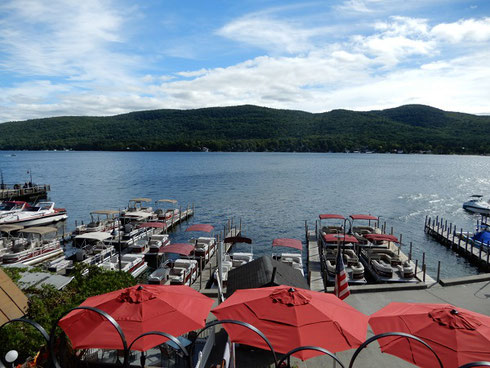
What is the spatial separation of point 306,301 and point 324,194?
2458 inches

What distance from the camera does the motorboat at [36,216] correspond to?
35.7m

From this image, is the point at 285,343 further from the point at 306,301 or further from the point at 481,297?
the point at 481,297

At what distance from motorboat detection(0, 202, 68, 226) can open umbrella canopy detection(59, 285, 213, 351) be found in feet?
Answer: 114

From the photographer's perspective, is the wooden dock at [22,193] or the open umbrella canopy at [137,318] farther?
the wooden dock at [22,193]

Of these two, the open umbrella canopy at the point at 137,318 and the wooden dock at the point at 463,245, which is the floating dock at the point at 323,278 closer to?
the wooden dock at the point at 463,245

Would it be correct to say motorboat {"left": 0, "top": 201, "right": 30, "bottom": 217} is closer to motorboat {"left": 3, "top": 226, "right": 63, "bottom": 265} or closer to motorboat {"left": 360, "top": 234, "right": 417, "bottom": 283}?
motorboat {"left": 3, "top": 226, "right": 63, "bottom": 265}

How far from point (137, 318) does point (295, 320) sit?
332 centimetres

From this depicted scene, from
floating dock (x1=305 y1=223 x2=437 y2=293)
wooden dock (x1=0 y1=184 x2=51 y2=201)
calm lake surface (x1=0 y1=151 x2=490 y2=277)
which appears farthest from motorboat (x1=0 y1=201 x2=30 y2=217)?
floating dock (x1=305 y1=223 x2=437 y2=293)

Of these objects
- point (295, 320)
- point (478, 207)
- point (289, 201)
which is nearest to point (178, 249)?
point (295, 320)

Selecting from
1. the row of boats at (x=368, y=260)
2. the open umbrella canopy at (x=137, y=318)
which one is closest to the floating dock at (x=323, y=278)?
the row of boats at (x=368, y=260)

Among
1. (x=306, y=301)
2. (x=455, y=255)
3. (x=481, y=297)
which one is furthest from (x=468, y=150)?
(x=306, y=301)

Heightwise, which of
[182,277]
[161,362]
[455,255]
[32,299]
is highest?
[32,299]

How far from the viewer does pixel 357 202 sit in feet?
197

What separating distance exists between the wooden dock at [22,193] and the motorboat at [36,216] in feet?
56.7
